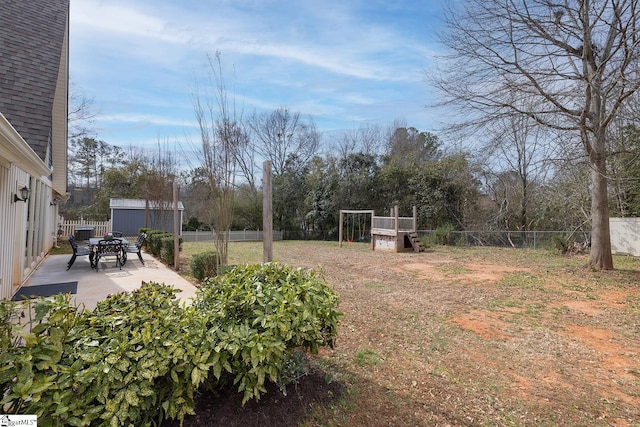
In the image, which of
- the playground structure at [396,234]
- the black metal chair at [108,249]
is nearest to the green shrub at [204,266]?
the black metal chair at [108,249]

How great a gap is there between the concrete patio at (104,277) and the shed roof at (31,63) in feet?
7.74

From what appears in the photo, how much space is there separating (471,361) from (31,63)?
7876 millimetres

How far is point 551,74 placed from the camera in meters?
7.81

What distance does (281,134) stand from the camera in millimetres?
24125

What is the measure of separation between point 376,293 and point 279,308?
14.3ft

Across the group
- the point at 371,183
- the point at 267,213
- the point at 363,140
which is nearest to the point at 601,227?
the point at 267,213

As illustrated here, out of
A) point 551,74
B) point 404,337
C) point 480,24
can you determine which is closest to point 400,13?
point 480,24

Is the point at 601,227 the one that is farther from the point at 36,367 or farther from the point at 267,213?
the point at 36,367

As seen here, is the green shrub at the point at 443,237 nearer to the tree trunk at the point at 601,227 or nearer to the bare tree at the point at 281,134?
the tree trunk at the point at 601,227

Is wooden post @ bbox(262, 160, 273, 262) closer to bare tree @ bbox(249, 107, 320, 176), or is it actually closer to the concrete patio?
the concrete patio

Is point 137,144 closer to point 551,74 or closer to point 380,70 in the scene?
point 380,70

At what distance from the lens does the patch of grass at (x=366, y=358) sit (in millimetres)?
3145

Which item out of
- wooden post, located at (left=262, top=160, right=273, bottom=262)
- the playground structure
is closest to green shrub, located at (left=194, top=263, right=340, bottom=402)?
wooden post, located at (left=262, top=160, right=273, bottom=262)

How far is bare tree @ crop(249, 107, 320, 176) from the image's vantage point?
23.9 meters
